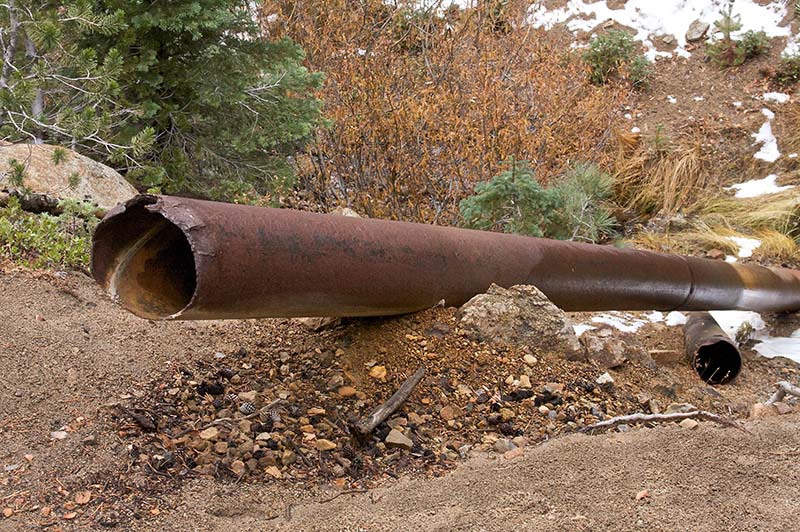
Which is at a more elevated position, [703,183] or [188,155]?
[188,155]

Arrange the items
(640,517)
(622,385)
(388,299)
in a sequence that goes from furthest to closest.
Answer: (622,385) → (388,299) → (640,517)

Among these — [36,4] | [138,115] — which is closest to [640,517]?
[138,115]

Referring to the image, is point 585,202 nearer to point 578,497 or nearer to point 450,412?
point 450,412

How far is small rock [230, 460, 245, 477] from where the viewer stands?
2342 millimetres

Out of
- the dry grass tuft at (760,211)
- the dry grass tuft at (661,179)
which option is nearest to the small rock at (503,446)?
the dry grass tuft at (760,211)

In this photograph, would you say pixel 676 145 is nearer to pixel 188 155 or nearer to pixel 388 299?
pixel 188 155

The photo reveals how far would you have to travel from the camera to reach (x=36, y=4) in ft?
19.2

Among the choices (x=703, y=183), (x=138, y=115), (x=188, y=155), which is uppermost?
(x=138, y=115)

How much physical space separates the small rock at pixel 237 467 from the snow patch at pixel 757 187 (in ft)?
28.1

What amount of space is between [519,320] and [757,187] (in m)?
7.74

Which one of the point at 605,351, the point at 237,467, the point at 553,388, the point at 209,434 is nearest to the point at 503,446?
the point at 553,388

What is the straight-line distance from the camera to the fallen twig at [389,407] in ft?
8.49

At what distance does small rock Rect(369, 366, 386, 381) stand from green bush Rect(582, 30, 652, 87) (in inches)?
371

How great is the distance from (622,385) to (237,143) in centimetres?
428
